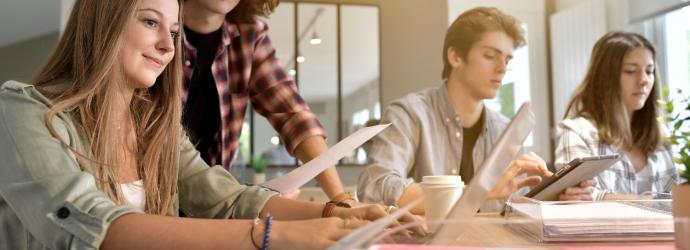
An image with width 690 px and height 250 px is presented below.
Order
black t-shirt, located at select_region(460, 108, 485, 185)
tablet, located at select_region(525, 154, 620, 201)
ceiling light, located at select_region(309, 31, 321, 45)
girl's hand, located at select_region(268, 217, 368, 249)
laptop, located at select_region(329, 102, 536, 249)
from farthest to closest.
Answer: ceiling light, located at select_region(309, 31, 321, 45)
black t-shirt, located at select_region(460, 108, 485, 185)
tablet, located at select_region(525, 154, 620, 201)
girl's hand, located at select_region(268, 217, 368, 249)
laptop, located at select_region(329, 102, 536, 249)

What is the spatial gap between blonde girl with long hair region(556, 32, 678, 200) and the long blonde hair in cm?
127

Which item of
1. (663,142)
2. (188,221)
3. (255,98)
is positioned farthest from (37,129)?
(663,142)

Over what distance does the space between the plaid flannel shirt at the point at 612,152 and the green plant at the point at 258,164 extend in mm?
1819

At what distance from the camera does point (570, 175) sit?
3.81 feet

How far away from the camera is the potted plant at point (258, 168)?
10.6ft

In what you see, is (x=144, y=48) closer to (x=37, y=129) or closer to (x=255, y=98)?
(x=37, y=129)

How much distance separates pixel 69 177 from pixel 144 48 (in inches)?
12.3

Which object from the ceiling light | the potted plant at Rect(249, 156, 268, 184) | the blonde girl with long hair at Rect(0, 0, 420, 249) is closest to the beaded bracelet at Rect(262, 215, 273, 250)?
the blonde girl with long hair at Rect(0, 0, 420, 249)

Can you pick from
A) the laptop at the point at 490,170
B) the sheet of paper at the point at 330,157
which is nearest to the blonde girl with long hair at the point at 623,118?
the sheet of paper at the point at 330,157

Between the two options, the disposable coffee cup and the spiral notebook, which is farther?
the disposable coffee cup

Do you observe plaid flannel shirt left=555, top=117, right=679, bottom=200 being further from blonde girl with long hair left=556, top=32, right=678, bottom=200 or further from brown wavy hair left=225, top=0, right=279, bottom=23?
brown wavy hair left=225, top=0, right=279, bottom=23

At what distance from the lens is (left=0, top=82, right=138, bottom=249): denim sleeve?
577mm

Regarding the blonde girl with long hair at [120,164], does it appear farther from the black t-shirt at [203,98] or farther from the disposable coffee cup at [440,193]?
the black t-shirt at [203,98]

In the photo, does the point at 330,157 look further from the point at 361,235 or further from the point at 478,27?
the point at 478,27
